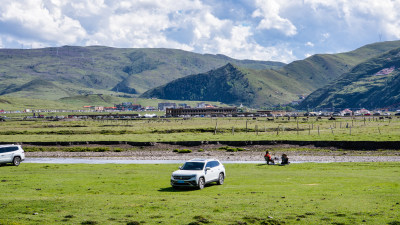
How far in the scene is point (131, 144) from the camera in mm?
84562

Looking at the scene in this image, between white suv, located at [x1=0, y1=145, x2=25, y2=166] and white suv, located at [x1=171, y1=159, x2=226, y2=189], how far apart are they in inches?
968

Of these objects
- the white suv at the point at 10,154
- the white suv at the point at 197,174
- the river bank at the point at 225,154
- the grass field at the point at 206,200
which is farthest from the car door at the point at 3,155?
the white suv at the point at 197,174

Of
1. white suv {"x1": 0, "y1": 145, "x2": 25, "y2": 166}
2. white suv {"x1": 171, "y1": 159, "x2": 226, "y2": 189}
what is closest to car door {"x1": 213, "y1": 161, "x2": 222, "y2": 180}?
white suv {"x1": 171, "y1": 159, "x2": 226, "y2": 189}

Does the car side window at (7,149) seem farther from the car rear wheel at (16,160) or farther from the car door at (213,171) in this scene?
the car door at (213,171)

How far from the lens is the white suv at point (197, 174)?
28609mm

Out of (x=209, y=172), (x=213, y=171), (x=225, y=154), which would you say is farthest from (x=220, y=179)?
(x=225, y=154)

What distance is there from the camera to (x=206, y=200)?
24109mm

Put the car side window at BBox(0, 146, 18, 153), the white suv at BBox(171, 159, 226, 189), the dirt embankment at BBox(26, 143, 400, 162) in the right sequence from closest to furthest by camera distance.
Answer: the white suv at BBox(171, 159, 226, 189)
the car side window at BBox(0, 146, 18, 153)
the dirt embankment at BBox(26, 143, 400, 162)

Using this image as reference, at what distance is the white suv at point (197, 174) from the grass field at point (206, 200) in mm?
579

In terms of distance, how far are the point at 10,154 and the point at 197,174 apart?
86.8 feet

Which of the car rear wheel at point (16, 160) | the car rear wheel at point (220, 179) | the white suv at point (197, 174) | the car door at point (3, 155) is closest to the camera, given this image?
the white suv at point (197, 174)

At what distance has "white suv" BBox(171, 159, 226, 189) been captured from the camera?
1126 inches

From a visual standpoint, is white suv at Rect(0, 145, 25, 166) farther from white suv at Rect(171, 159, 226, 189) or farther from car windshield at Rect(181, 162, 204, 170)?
car windshield at Rect(181, 162, 204, 170)

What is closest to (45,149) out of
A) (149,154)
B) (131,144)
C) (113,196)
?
(131,144)
